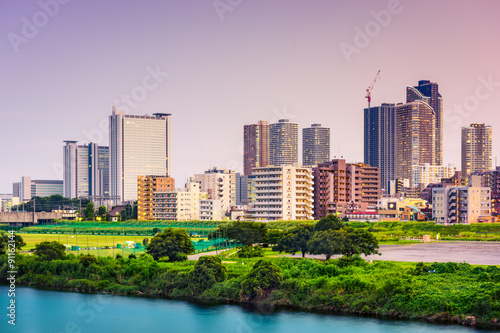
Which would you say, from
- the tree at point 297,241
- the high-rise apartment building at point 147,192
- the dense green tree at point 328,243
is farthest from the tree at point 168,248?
the high-rise apartment building at point 147,192

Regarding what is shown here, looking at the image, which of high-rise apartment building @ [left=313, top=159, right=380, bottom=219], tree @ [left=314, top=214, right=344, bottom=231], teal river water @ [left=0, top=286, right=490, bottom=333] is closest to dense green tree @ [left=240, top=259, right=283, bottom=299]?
teal river water @ [left=0, top=286, right=490, bottom=333]

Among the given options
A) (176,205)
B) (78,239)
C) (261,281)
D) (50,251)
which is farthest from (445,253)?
(176,205)

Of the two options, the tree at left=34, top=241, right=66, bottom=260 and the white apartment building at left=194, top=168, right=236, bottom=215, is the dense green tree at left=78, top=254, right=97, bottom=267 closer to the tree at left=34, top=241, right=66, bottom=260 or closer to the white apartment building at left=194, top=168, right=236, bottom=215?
the tree at left=34, top=241, right=66, bottom=260

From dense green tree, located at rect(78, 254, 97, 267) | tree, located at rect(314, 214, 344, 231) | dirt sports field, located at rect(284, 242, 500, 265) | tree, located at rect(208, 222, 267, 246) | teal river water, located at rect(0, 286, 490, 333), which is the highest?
tree, located at rect(314, 214, 344, 231)

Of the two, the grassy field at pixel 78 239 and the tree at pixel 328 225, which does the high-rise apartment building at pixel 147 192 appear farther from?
the tree at pixel 328 225

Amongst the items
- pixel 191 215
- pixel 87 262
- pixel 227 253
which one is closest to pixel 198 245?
pixel 227 253

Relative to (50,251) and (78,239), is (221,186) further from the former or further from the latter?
(50,251)
